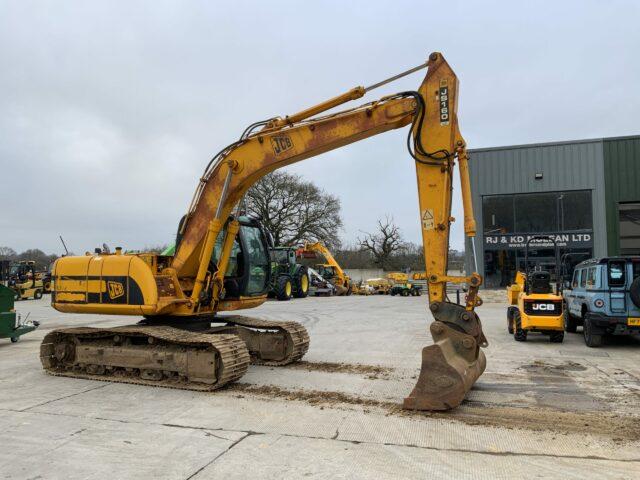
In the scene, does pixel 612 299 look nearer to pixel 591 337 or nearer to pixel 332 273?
pixel 591 337

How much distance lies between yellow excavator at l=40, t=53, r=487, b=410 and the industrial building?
67.1 feet

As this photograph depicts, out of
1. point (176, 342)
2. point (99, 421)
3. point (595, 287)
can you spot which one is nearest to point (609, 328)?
point (595, 287)

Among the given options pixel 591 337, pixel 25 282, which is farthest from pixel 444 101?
pixel 25 282

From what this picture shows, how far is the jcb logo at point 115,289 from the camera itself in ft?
26.7

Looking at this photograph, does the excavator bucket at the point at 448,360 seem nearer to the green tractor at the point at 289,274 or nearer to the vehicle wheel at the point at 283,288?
the vehicle wheel at the point at 283,288

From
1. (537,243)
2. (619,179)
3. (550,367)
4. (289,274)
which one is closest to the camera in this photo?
(550,367)

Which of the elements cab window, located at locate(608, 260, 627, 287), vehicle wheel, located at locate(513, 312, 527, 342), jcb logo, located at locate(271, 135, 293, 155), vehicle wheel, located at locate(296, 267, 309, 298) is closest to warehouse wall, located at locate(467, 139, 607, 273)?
vehicle wheel, located at locate(296, 267, 309, 298)

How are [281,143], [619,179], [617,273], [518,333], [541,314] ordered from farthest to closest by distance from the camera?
[619,179]
[518,333]
[541,314]
[617,273]
[281,143]

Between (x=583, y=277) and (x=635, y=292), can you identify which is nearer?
(x=635, y=292)

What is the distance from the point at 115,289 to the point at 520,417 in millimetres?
6132

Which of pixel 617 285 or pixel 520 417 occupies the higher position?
pixel 617 285

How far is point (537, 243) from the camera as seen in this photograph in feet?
84.6

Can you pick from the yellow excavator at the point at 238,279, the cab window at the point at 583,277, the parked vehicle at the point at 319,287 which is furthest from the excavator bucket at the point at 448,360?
the parked vehicle at the point at 319,287

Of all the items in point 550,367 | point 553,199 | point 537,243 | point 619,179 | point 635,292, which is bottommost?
point 550,367
